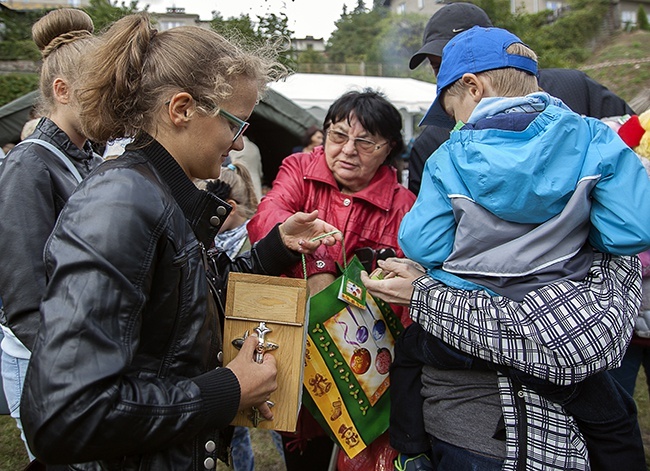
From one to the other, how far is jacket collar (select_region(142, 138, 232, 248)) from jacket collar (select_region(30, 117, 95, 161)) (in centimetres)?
98

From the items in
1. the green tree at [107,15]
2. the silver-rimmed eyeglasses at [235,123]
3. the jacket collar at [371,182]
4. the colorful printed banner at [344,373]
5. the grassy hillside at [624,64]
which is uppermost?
the green tree at [107,15]

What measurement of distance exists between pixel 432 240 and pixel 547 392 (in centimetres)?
54

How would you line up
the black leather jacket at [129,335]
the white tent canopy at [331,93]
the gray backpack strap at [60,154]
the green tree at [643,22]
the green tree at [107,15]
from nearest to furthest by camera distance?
the black leather jacket at [129,335]
the green tree at [107,15]
the gray backpack strap at [60,154]
the white tent canopy at [331,93]
the green tree at [643,22]

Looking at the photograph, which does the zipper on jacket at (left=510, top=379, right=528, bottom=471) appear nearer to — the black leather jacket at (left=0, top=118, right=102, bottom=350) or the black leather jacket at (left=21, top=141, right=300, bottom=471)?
the black leather jacket at (left=21, top=141, right=300, bottom=471)

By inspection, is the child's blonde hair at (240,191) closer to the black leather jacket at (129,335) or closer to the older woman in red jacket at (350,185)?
the older woman in red jacket at (350,185)

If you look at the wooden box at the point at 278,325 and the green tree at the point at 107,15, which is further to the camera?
the green tree at the point at 107,15

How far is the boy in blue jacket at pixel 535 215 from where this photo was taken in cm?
146

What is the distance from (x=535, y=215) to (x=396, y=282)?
491mm

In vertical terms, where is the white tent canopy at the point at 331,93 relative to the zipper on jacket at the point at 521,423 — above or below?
below

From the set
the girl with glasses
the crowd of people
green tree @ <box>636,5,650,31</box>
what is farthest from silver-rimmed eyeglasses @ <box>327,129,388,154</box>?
green tree @ <box>636,5,650,31</box>

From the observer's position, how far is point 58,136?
2168mm

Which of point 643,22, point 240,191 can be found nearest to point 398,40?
point 643,22

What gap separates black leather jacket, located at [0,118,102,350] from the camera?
1799 millimetres

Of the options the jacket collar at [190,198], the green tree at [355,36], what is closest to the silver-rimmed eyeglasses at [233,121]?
the jacket collar at [190,198]
